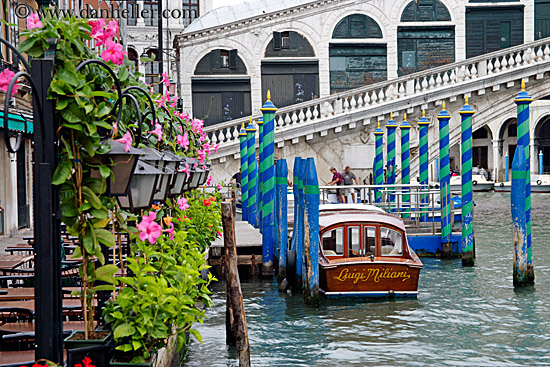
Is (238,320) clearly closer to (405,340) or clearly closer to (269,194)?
(405,340)

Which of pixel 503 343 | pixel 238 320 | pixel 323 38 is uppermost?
pixel 323 38

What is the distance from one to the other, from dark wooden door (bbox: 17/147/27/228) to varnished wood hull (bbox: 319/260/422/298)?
8.04 metres

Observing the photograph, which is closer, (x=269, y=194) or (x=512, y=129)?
(x=269, y=194)

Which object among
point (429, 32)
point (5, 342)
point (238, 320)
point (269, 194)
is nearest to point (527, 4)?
point (429, 32)

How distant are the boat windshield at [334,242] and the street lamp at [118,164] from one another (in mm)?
7341

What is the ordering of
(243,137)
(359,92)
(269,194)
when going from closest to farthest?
(269,194)
(243,137)
(359,92)

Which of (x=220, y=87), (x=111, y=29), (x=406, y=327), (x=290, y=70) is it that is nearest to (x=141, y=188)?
(x=111, y=29)

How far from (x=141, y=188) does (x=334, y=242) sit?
23.7 feet

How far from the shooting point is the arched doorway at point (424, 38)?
1082 inches

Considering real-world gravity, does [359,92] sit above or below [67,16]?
above

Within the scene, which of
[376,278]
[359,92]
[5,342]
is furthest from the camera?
[359,92]

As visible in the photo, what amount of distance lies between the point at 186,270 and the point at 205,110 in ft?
73.3

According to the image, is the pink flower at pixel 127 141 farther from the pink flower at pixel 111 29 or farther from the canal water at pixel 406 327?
the canal water at pixel 406 327

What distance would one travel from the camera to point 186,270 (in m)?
5.09
